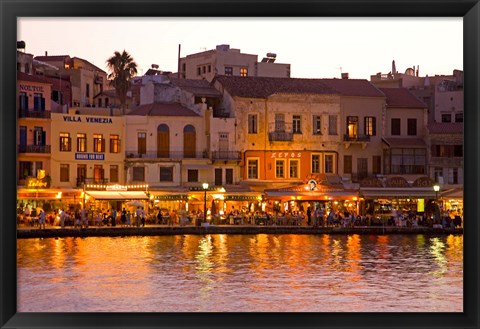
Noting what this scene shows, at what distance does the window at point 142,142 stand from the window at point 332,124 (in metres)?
9.11

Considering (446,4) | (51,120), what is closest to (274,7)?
(446,4)

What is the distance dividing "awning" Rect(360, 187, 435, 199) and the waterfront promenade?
345 cm

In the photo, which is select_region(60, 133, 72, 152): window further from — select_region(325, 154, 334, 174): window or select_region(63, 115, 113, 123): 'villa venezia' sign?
select_region(325, 154, 334, 174): window

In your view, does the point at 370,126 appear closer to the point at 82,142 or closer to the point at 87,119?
the point at 87,119

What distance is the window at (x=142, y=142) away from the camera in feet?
128

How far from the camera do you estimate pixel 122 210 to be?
34.9m

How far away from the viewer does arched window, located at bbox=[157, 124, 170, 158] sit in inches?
1542

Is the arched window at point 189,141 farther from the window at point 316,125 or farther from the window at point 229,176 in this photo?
the window at point 316,125

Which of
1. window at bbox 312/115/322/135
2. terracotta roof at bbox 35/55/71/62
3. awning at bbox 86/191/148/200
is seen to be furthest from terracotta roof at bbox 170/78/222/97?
terracotta roof at bbox 35/55/71/62

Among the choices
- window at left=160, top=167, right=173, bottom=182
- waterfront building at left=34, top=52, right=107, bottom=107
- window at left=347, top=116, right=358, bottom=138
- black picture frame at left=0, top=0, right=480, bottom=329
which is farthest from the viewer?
waterfront building at left=34, top=52, right=107, bottom=107

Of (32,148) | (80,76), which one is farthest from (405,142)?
(80,76)

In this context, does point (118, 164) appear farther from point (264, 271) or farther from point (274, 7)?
point (274, 7)

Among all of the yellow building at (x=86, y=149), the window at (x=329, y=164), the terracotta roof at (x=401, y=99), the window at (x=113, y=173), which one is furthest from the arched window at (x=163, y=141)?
the terracotta roof at (x=401, y=99)
